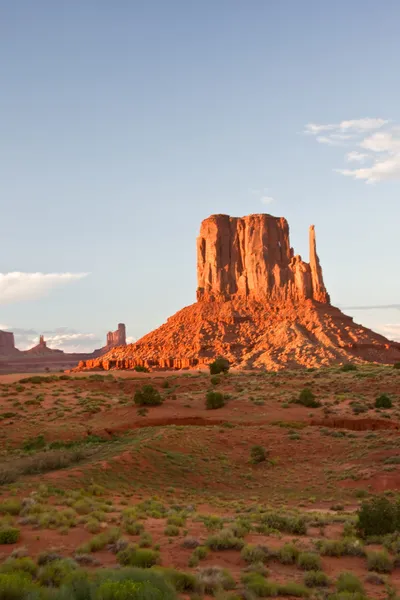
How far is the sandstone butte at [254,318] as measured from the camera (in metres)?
88.4

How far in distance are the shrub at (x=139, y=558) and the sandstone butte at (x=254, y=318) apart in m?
69.5

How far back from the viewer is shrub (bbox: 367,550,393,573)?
1020 centimetres

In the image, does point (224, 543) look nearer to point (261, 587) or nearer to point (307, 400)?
point (261, 587)

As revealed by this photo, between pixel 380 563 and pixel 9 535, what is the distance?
739 centimetres

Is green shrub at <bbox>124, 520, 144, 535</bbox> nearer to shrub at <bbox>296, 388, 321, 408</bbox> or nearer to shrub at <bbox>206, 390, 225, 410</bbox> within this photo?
shrub at <bbox>206, 390, 225, 410</bbox>

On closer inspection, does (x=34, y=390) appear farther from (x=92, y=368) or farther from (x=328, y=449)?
(x=92, y=368)

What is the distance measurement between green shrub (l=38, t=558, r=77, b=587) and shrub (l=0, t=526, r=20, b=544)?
7.56 feet

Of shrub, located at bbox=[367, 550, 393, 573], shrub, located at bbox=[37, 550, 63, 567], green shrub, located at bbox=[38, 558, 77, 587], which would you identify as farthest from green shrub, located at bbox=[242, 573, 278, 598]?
shrub, located at bbox=[37, 550, 63, 567]

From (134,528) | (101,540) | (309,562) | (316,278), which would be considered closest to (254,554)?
(309,562)

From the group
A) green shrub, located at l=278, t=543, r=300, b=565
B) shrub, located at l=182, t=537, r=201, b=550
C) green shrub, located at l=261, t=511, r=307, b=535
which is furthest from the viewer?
green shrub, located at l=261, t=511, r=307, b=535

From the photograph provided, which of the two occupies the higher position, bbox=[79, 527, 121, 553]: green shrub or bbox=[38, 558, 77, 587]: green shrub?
bbox=[38, 558, 77, 587]: green shrub

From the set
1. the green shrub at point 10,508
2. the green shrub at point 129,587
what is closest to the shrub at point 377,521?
the green shrub at point 129,587

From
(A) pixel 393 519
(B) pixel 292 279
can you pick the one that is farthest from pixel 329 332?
(A) pixel 393 519

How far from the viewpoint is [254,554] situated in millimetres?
10586
